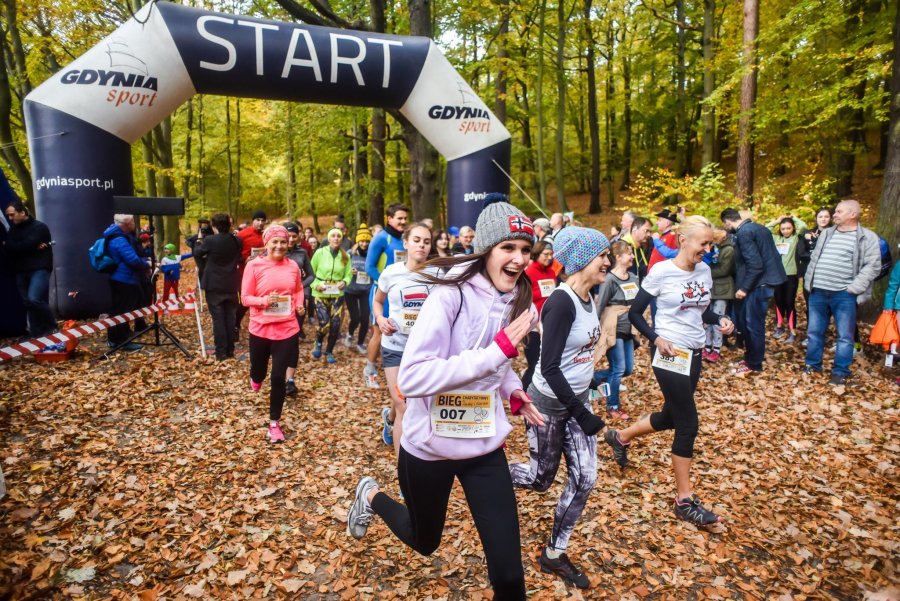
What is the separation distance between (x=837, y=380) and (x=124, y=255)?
10263 mm

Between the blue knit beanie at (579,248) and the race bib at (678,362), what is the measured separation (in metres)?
1.25

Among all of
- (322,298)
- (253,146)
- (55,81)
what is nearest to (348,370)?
(322,298)

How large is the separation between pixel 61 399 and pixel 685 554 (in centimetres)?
672

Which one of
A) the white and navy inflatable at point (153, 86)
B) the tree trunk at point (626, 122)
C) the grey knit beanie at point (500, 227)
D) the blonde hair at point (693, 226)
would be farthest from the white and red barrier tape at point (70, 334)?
the tree trunk at point (626, 122)

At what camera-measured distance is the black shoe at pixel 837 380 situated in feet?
21.4

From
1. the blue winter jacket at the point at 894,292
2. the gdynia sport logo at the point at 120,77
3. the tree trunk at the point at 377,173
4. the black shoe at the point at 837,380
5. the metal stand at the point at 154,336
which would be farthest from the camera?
the tree trunk at the point at 377,173

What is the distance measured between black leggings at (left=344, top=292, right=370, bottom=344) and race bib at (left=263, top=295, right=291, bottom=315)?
3196mm

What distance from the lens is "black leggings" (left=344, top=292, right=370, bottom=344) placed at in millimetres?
8383

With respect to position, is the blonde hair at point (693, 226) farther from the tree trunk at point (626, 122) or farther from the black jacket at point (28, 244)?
the tree trunk at point (626, 122)

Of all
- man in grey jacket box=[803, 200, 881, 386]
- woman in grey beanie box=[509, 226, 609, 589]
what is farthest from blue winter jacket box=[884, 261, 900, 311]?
woman in grey beanie box=[509, 226, 609, 589]

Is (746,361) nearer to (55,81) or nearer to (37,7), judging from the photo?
(55,81)

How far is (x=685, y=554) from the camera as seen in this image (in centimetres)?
363

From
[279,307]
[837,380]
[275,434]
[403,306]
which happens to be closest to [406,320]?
[403,306]

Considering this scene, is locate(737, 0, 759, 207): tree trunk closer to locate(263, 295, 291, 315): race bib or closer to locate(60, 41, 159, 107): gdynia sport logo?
locate(263, 295, 291, 315): race bib
